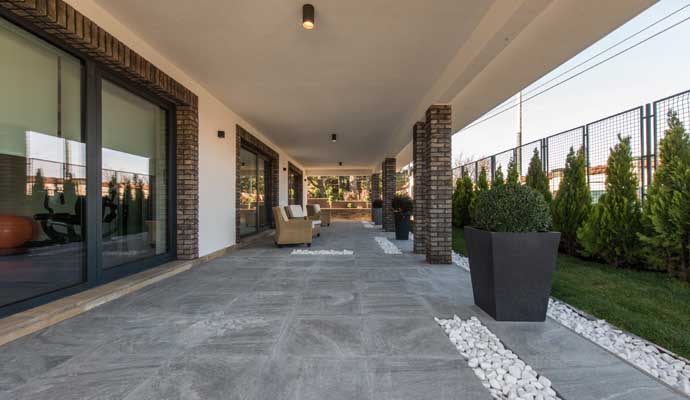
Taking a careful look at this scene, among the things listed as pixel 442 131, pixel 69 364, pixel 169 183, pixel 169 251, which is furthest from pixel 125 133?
pixel 442 131

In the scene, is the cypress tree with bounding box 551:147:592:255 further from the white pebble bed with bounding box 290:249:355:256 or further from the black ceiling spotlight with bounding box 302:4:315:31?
the black ceiling spotlight with bounding box 302:4:315:31

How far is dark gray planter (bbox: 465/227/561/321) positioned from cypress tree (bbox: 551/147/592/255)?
3225 millimetres

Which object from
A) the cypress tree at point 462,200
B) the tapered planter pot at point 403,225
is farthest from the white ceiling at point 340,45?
the cypress tree at point 462,200

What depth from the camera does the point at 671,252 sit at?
3271 millimetres

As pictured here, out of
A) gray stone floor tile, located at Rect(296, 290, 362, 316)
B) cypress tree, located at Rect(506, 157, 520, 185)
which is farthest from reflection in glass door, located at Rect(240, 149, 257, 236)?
cypress tree, located at Rect(506, 157, 520, 185)

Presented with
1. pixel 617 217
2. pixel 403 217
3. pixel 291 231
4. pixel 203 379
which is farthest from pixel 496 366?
pixel 403 217

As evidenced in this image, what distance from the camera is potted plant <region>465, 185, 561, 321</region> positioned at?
212 centimetres

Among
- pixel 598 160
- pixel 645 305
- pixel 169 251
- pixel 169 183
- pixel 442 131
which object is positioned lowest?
pixel 645 305

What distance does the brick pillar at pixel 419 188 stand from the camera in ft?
17.2

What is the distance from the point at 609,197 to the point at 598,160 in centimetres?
84

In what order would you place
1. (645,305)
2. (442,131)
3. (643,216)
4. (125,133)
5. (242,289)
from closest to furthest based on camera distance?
(645,305) < (242,289) < (125,133) < (643,216) < (442,131)

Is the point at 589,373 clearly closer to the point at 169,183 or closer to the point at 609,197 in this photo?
the point at 609,197

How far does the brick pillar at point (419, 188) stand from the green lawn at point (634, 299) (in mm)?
2058

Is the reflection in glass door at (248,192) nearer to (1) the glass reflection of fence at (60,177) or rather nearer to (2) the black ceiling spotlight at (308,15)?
(1) the glass reflection of fence at (60,177)
